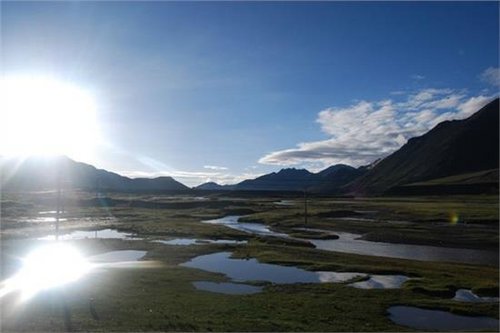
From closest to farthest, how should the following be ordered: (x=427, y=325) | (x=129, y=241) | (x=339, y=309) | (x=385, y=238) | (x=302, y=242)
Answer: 1. (x=427, y=325)
2. (x=339, y=309)
3. (x=129, y=241)
4. (x=302, y=242)
5. (x=385, y=238)

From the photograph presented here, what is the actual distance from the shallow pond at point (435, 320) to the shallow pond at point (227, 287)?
1283 cm

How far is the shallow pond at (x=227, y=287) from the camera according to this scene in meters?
45.5

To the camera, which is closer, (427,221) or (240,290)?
(240,290)

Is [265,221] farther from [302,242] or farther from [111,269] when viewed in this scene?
[111,269]

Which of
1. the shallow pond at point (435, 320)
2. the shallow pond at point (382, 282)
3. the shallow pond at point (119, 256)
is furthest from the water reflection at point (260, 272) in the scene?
the shallow pond at point (435, 320)

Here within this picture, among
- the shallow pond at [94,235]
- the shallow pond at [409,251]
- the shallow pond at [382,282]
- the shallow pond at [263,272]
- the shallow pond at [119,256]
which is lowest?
the shallow pond at [409,251]

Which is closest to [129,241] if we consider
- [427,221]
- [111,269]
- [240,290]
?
[111,269]

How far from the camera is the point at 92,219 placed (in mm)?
134875

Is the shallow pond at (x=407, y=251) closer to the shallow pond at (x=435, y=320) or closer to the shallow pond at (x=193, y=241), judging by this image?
the shallow pond at (x=193, y=241)

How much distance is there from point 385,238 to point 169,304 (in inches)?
2804

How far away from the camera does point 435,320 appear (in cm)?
3769

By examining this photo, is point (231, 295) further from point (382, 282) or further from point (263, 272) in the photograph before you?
point (382, 282)

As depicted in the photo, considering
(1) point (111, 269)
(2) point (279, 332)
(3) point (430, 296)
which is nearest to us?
(2) point (279, 332)

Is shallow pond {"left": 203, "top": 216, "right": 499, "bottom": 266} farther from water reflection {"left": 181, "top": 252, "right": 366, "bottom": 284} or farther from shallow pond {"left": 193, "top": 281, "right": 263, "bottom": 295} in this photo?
shallow pond {"left": 193, "top": 281, "right": 263, "bottom": 295}
